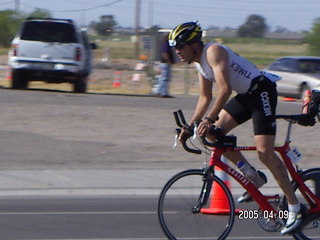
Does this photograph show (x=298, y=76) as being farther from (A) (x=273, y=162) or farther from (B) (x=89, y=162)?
(A) (x=273, y=162)

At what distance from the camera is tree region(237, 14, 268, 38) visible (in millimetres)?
107125

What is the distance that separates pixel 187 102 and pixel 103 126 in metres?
5.53

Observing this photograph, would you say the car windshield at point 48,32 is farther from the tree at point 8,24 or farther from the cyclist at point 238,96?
the tree at point 8,24

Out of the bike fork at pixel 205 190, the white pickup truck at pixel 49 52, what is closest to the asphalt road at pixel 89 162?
the bike fork at pixel 205 190

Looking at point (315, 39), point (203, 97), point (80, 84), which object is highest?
point (203, 97)

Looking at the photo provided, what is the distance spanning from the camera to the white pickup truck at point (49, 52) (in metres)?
21.0

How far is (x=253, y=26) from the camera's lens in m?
110

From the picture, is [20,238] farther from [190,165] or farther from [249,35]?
[249,35]

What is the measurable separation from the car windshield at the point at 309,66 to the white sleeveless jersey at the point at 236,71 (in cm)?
1823

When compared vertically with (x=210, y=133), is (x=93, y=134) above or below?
below

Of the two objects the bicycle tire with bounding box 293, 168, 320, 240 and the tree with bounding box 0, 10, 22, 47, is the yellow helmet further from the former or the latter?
the tree with bounding box 0, 10, 22, 47

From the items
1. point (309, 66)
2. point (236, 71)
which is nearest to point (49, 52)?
point (309, 66)

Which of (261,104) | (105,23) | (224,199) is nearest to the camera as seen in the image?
(261,104)

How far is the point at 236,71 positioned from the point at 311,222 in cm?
149
